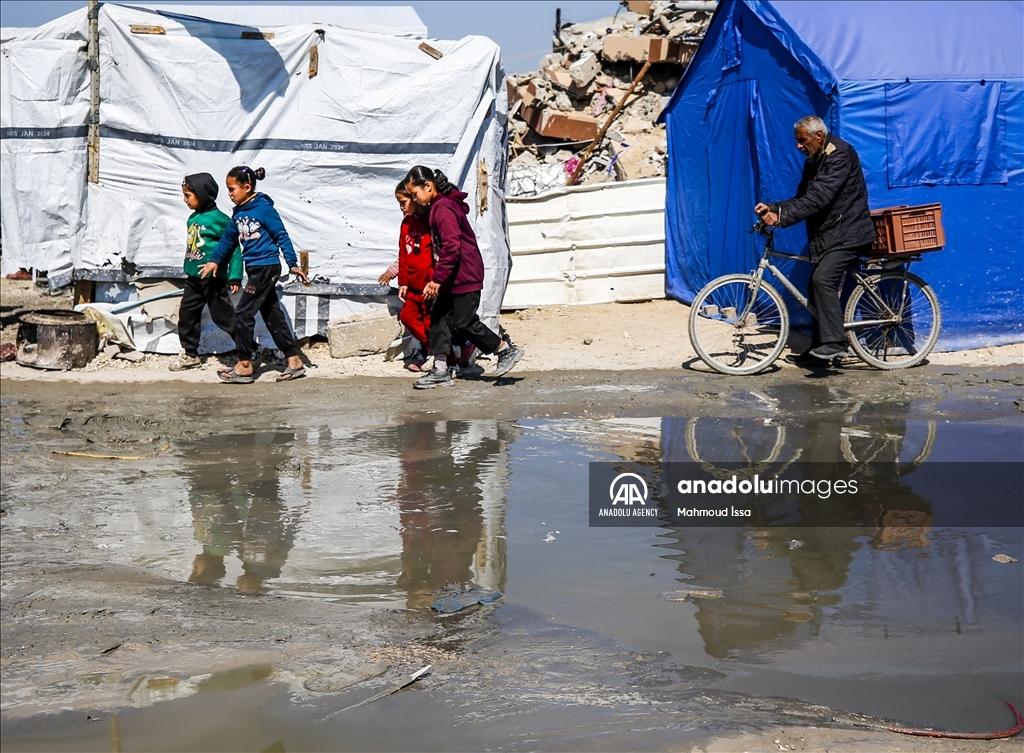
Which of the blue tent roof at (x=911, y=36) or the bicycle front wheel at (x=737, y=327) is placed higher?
the blue tent roof at (x=911, y=36)

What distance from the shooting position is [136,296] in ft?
30.7

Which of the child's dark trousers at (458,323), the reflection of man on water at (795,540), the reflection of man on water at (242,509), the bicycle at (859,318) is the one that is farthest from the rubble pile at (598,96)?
the reflection of man on water at (242,509)

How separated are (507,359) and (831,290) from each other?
2709mm

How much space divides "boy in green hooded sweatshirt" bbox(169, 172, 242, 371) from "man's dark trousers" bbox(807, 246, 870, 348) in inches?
191

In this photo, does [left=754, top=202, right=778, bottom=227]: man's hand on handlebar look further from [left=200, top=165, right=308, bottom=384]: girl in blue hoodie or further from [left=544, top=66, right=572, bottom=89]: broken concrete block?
[left=544, top=66, right=572, bottom=89]: broken concrete block

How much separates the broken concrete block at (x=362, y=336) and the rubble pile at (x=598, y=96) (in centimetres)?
566

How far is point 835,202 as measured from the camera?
8.14 metres

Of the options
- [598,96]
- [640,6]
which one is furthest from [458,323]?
[640,6]

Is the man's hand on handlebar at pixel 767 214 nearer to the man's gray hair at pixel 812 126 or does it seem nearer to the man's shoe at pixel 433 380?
the man's gray hair at pixel 812 126

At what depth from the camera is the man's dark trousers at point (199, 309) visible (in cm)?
863

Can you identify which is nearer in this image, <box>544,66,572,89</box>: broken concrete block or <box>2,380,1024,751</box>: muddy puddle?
<box>2,380,1024,751</box>: muddy puddle

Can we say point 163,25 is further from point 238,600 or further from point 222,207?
point 238,600

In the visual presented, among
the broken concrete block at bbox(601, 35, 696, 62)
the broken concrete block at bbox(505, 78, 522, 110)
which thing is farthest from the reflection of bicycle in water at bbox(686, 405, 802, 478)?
the broken concrete block at bbox(505, 78, 522, 110)

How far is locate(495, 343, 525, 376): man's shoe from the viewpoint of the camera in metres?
8.27
